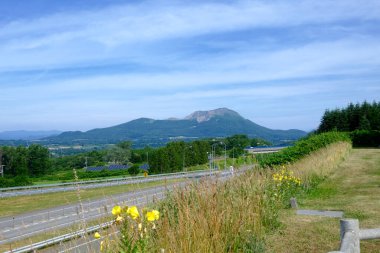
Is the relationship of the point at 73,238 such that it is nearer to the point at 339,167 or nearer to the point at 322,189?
the point at 322,189

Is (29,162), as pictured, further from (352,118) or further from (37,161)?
(352,118)

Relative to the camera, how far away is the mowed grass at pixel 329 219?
6621 millimetres

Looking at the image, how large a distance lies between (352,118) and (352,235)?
53356mm

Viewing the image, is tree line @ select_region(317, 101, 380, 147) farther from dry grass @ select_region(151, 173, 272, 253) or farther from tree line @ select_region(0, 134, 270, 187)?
dry grass @ select_region(151, 173, 272, 253)

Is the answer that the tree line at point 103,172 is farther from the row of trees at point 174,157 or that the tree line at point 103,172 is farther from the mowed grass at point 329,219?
the mowed grass at point 329,219

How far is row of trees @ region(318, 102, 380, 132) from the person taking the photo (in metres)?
51.0

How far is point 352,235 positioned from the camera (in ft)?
12.5

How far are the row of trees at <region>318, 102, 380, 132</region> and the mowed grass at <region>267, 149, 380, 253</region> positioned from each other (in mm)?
36818

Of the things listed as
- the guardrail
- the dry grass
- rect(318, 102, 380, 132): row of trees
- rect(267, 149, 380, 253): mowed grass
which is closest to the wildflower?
the dry grass

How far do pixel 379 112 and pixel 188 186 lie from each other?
5085cm

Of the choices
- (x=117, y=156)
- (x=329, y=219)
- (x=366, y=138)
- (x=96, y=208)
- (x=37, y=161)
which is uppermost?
(x=366, y=138)

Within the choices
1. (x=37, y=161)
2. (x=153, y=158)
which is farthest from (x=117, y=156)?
(x=153, y=158)

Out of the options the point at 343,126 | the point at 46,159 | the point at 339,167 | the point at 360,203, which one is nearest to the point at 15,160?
the point at 46,159

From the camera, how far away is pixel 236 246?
5.75 metres
